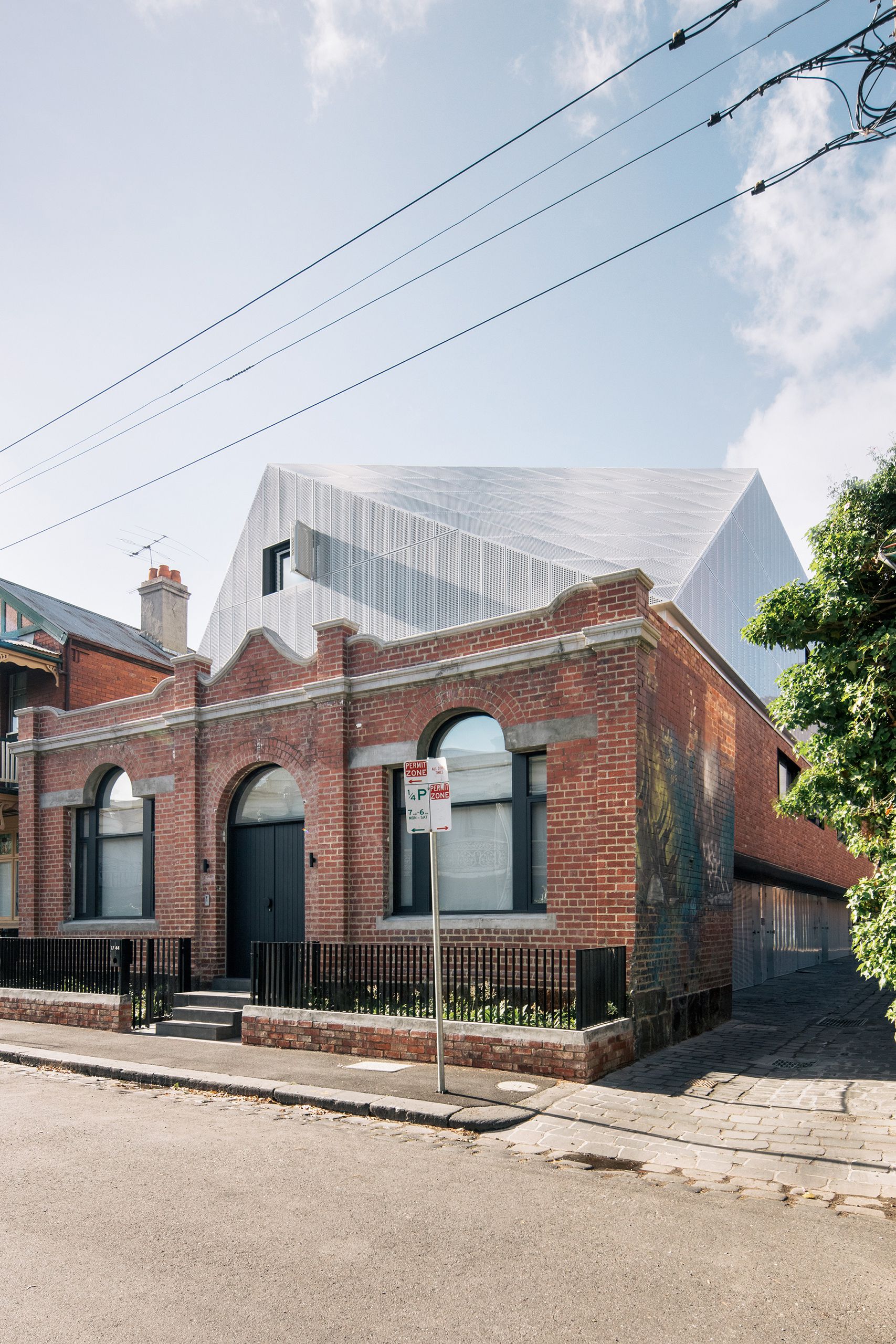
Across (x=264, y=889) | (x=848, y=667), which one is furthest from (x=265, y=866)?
(x=848, y=667)

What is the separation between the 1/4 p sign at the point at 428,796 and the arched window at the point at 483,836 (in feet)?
9.53

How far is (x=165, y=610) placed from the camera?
26469 millimetres

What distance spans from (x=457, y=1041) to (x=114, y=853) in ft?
31.3

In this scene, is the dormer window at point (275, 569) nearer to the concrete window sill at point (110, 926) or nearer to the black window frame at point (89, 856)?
the black window frame at point (89, 856)

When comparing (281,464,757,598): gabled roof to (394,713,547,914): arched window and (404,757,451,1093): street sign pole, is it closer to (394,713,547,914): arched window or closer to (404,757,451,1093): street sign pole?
(394,713,547,914): arched window

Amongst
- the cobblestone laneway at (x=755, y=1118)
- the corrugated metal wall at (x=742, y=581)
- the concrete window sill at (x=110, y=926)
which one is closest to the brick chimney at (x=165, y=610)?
the concrete window sill at (x=110, y=926)

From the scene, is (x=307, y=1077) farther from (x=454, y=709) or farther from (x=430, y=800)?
(x=454, y=709)

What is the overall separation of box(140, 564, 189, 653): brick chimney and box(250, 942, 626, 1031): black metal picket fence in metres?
15.2

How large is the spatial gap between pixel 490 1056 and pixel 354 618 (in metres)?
12.5

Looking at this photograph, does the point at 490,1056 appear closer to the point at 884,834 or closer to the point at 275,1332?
the point at 884,834

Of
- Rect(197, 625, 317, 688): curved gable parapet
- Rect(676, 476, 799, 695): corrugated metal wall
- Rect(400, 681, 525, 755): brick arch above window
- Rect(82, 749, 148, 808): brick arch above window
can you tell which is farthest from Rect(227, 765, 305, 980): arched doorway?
Rect(676, 476, 799, 695): corrugated metal wall

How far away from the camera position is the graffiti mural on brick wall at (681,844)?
11344mm

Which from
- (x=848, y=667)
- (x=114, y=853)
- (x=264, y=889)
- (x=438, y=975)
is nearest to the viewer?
(x=438, y=975)

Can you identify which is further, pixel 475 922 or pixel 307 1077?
pixel 475 922
